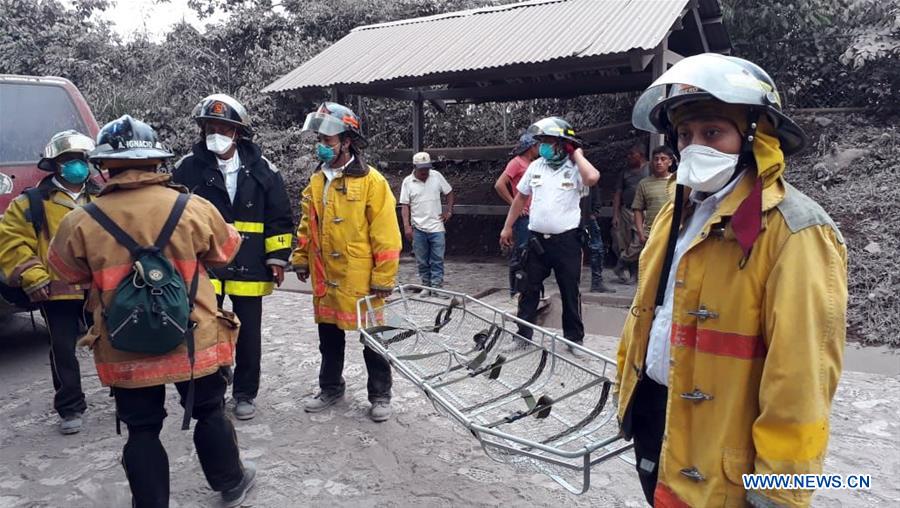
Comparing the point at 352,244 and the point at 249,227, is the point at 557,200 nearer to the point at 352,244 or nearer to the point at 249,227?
the point at 352,244

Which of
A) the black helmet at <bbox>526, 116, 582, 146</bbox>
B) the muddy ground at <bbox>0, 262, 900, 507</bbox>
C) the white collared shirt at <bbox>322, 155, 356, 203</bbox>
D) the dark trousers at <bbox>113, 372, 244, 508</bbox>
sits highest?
the black helmet at <bbox>526, 116, 582, 146</bbox>

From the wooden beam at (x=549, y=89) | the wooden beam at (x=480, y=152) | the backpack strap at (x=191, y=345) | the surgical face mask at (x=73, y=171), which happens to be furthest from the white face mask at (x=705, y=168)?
the wooden beam at (x=480, y=152)

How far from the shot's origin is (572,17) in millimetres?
8867

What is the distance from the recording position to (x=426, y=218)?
755cm

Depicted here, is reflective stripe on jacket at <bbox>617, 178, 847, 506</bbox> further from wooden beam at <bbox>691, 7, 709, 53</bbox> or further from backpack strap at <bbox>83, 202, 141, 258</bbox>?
wooden beam at <bbox>691, 7, 709, 53</bbox>

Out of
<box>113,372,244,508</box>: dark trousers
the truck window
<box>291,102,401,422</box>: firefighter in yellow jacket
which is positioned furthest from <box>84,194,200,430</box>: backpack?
the truck window

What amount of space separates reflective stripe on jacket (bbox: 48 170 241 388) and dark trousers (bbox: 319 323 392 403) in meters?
1.29

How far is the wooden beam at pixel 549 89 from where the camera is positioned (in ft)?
33.0

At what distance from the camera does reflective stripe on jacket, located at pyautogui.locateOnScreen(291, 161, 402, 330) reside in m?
3.88

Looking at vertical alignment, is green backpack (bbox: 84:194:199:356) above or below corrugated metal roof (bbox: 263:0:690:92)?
Result: below

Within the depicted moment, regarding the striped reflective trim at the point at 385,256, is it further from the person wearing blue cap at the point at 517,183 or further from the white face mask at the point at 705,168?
the person wearing blue cap at the point at 517,183

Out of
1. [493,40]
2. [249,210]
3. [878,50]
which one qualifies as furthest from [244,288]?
[878,50]

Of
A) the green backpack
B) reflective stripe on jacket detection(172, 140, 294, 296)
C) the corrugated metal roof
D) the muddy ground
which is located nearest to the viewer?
the green backpack

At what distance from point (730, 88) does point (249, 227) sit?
2994mm
